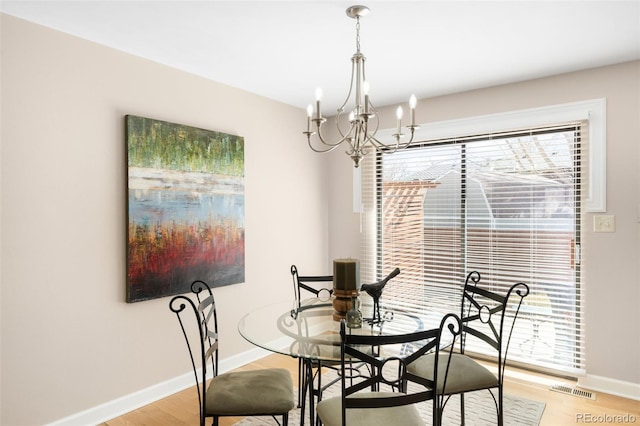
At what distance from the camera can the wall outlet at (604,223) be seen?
294cm

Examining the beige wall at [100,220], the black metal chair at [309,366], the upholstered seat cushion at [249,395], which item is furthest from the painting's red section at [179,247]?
the upholstered seat cushion at [249,395]

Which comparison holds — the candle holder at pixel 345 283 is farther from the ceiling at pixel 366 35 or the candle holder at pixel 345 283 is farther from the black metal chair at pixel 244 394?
the ceiling at pixel 366 35


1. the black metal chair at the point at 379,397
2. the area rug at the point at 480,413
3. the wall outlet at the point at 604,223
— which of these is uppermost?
the wall outlet at the point at 604,223

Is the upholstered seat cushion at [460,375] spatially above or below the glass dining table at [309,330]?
below

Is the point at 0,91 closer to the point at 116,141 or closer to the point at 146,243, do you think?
the point at 116,141

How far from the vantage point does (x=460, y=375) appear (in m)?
2.14

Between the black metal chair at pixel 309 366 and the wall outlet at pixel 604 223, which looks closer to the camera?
the black metal chair at pixel 309 366

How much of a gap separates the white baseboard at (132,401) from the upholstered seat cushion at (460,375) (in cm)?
179

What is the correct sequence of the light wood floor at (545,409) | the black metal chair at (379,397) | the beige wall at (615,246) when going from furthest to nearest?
1. the beige wall at (615,246)
2. the light wood floor at (545,409)
3. the black metal chair at (379,397)

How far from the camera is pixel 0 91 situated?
2180 mm

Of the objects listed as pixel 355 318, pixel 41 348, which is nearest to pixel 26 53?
pixel 41 348

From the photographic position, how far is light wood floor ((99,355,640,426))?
2609 millimetres

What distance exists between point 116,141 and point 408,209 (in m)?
2.64

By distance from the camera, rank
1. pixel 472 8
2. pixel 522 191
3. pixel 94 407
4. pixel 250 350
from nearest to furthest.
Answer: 1. pixel 472 8
2. pixel 94 407
3. pixel 522 191
4. pixel 250 350
